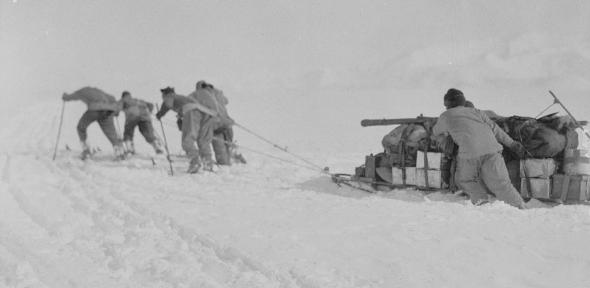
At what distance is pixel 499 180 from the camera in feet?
19.1

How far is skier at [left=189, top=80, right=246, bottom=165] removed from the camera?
10.2 m

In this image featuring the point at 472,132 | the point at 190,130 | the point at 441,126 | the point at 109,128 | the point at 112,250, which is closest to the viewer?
the point at 112,250

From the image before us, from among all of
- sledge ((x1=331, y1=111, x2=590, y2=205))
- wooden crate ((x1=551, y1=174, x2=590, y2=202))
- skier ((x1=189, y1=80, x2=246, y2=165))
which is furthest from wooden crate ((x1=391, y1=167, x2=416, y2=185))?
skier ((x1=189, y1=80, x2=246, y2=165))

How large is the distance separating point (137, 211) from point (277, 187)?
259 cm

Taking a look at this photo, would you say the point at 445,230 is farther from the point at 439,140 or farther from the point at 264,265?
the point at 439,140

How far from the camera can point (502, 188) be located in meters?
5.79

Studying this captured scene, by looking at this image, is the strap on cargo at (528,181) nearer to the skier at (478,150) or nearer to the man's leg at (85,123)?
the skier at (478,150)

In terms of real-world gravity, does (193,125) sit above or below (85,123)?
below

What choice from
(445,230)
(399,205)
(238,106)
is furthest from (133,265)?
(238,106)

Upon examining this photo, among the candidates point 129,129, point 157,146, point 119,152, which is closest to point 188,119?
point 119,152

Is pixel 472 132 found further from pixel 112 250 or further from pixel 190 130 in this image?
pixel 190 130

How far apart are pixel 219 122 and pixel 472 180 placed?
5665mm

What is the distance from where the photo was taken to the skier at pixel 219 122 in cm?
1025

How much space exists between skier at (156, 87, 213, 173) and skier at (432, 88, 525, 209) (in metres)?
4.78
